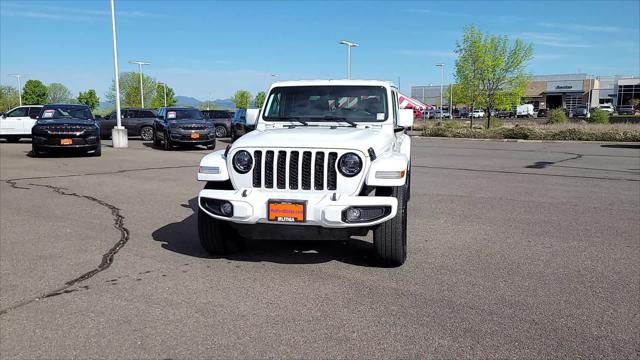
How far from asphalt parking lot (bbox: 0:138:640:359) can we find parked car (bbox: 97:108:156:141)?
1782 centimetres

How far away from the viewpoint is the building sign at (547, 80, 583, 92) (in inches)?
3595

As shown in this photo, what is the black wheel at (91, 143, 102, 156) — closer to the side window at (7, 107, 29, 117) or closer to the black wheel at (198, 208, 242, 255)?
the side window at (7, 107, 29, 117)

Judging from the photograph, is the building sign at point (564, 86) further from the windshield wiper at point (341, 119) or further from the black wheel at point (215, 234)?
the black wheel at point (215, 234)

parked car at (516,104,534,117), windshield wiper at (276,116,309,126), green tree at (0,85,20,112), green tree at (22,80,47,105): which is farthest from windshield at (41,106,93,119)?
parked car at (516,104,534,117)

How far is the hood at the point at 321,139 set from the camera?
4527 millimetres

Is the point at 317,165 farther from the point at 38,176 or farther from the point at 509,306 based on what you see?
the point at 38,176

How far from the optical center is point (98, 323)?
142 inches

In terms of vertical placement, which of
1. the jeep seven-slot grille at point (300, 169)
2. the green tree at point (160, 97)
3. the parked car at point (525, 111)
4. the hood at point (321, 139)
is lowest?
the jeep seven-slot grille at point (300, 169)

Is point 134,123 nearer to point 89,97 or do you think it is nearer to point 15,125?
point 15,125

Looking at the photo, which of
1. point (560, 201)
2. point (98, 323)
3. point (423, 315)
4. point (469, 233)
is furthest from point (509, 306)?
point (560, 201)

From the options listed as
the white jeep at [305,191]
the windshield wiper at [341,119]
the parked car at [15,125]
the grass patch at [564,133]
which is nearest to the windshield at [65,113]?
the parked car at [15,125]

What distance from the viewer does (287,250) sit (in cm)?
547

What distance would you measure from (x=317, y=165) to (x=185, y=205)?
4049mm

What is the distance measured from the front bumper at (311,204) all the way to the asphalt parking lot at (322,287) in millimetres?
552
